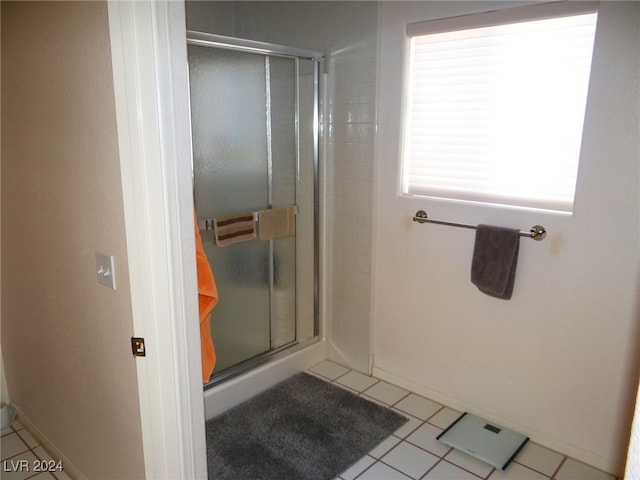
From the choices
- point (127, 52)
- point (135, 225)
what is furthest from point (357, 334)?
point (127, 52)

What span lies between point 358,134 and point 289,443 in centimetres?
159

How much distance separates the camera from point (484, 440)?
2.26 meters

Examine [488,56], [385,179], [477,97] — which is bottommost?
[385,179]

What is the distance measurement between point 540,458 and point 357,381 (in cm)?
101

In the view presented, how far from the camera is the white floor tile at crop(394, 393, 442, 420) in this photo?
2516 millimetres

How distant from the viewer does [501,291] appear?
221cm

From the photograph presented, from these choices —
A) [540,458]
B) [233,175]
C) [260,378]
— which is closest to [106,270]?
[233,175]

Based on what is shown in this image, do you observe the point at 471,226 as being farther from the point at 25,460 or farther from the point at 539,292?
the point at 25,460

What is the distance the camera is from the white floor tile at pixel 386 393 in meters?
2.65

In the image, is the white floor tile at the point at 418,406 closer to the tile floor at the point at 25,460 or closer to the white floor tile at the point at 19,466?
the tile floor at the point at 25,460

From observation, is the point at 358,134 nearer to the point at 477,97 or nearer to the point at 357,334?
the point at 477,97

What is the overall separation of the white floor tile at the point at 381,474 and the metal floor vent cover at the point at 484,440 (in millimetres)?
306

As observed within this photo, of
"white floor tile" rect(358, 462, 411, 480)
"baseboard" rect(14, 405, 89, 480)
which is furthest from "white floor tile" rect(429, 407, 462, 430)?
"baseboard" rect(14, 405, 89, 480)

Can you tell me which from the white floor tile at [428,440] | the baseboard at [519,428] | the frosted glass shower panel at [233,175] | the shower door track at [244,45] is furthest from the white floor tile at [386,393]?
the shower door track at [244,45]
